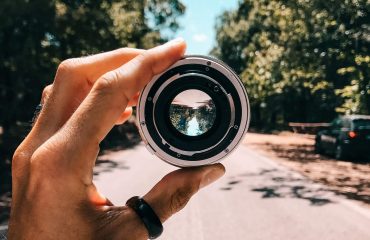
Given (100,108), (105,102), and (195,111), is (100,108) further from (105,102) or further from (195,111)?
(195,111)

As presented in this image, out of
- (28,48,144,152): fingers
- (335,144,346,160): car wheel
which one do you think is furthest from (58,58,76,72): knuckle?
(335,144,346,160): car wheel

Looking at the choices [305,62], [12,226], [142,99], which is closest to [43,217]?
[12,226]

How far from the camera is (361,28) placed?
583 inches

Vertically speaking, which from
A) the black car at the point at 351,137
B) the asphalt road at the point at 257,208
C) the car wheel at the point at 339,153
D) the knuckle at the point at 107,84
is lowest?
the asphalt road at the point at 257,208

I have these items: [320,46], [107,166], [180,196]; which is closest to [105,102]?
[180,196]

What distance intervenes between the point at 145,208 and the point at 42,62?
58.1 ft

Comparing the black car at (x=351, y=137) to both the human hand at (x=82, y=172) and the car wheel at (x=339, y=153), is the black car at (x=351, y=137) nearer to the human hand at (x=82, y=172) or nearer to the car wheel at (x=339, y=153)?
the car wheel at (x=339, y=153)

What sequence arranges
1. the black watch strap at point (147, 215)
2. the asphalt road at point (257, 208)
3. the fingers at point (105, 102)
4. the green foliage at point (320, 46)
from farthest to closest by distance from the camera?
the green foliage at point (320, 46) → the asphalt road at point (257, 208) → the black watch strap at point (147, 215) → the fingers at point (105, 102)

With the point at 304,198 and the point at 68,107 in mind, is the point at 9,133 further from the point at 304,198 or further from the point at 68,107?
the point at 68,107

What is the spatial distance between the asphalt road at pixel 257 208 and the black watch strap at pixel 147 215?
2.60 metres

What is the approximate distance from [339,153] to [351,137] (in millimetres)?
898

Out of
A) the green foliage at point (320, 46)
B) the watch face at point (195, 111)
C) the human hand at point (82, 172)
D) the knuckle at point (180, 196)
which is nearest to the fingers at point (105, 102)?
the human hand at point (82, 172)

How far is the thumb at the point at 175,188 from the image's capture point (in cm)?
148

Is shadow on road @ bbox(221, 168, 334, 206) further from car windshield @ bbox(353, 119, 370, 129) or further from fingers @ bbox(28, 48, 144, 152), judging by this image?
fingers @ bbox(28, 48, 144, 152)
